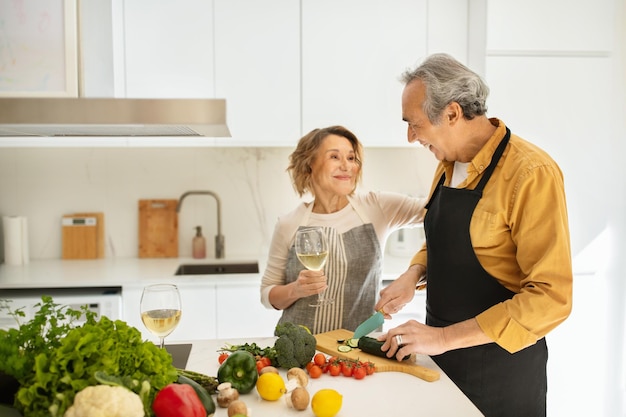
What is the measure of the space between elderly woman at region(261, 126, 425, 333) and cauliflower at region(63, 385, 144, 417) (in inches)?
46.6

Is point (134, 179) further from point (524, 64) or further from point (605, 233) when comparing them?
point (605, 233)

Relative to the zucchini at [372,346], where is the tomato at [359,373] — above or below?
below

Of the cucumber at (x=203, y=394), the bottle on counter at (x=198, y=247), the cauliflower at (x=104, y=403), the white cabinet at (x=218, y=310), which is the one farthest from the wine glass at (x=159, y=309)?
the bottle on counter at (x=198, y=247)

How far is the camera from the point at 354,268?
2.45 m

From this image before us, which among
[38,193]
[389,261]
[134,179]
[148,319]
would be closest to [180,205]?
[134,179]

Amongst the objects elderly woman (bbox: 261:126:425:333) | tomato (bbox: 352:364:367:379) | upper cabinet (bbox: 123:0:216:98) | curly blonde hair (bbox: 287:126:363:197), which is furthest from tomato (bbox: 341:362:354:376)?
upper cabinet (bbox: 123:0:216:98)

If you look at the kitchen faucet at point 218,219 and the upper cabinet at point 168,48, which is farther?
the kitchen faucet at point 218,219

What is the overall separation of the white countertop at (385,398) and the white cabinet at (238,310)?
5.08ft

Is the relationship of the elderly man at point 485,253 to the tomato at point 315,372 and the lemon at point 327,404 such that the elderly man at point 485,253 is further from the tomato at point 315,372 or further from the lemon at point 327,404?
the lemon at point 327,404

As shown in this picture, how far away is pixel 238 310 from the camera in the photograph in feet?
11.2

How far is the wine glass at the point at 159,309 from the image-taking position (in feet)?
5.15

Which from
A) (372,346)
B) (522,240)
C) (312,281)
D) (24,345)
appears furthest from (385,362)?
(24,345)

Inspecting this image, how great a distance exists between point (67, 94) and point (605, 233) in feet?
9.53

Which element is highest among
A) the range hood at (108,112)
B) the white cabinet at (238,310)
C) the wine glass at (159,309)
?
the range hood at (108,112)
